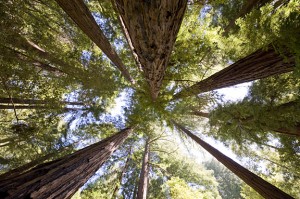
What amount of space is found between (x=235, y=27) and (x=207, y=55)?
205 cm

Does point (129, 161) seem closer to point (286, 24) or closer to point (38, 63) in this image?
point (38, 63)

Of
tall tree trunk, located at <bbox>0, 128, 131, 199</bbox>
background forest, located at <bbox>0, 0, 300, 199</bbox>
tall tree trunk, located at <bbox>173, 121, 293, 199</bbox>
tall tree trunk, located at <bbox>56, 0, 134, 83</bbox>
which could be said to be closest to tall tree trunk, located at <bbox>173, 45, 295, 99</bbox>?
background forest, located at <bbox>0, 0, 300, 199</bbox>

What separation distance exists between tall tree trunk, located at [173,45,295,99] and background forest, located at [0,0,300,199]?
0.07ft

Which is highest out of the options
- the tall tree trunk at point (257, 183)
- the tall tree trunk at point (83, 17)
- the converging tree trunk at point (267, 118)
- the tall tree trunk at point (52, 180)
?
the tall tree trunk at point (83, 17)

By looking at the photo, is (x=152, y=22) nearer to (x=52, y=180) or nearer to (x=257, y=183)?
(x=52, y=180)

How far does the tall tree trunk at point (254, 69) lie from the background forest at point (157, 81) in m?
0.02

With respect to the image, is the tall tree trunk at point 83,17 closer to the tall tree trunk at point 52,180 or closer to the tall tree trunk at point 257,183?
the tall tree trunk at point 52,180

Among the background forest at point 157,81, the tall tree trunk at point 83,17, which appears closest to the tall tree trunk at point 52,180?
A: the background forest at point 157,81

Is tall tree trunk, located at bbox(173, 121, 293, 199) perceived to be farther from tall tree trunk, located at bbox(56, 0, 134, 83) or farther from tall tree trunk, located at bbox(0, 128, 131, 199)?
tall tree trunk, located at bbox(56, 0, 134, 83)

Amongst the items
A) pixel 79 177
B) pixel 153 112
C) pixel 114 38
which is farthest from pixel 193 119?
pixel 79 177

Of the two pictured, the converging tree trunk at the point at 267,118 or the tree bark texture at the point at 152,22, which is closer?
the tree bark texture at the point at 152,22

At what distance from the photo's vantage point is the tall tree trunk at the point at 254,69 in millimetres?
3080

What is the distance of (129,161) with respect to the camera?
11117mm

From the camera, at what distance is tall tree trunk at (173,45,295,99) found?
10.1ft
